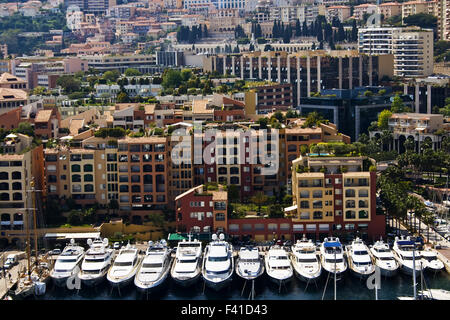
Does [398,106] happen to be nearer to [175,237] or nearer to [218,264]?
[175,237]

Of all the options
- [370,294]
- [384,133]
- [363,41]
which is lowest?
[370,294]

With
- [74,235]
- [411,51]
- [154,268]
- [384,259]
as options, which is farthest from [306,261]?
[411,51]

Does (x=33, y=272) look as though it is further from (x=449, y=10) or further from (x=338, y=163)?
(x=449, y=10)

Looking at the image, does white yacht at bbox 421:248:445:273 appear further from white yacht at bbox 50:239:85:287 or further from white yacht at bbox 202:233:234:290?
white yacht at bbox 50:239:85:287

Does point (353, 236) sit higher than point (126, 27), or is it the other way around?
point (126, 27)

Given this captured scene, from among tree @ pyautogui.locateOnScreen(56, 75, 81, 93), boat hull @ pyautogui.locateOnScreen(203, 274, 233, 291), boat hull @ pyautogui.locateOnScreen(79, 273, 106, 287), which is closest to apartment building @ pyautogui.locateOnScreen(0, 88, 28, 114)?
tree @ pyautogui.locateOnScreen(56, 75, 81, 93)
